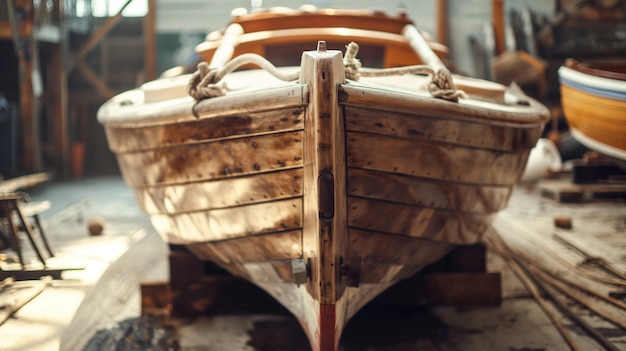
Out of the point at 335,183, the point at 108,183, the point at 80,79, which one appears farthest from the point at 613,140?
the point at 80,79

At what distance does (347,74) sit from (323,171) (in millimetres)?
502

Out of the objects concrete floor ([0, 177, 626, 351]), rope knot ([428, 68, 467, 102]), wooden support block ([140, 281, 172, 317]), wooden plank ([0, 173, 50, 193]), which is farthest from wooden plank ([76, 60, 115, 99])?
rope knot ([428, 68, 467, 102])

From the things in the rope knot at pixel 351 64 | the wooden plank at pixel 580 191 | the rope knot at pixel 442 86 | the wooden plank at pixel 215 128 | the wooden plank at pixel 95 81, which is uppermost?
the rope knot at pixel 351 64

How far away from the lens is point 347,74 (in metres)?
2.67

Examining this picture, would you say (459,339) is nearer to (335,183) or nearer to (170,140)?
(335,183)

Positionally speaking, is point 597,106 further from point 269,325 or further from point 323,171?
point 323,171

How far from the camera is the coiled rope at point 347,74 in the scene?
269cm

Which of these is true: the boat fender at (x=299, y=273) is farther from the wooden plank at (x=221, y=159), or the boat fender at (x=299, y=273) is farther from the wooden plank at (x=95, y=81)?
the wooden plank at (x=95, y=81)

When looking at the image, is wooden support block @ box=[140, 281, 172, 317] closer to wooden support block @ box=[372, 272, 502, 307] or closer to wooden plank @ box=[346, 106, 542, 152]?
wooden support block @ box=[372, 272, 502, 307]

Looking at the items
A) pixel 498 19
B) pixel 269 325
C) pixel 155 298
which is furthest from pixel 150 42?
pixel 269 325

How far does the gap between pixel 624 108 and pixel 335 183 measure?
4.09 metres

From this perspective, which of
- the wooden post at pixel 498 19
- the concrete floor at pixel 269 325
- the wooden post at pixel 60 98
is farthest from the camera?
the wooden post at pixel 60 98

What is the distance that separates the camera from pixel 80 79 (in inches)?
414

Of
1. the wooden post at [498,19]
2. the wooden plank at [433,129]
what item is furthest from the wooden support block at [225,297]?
the wooden post at [498,19]
